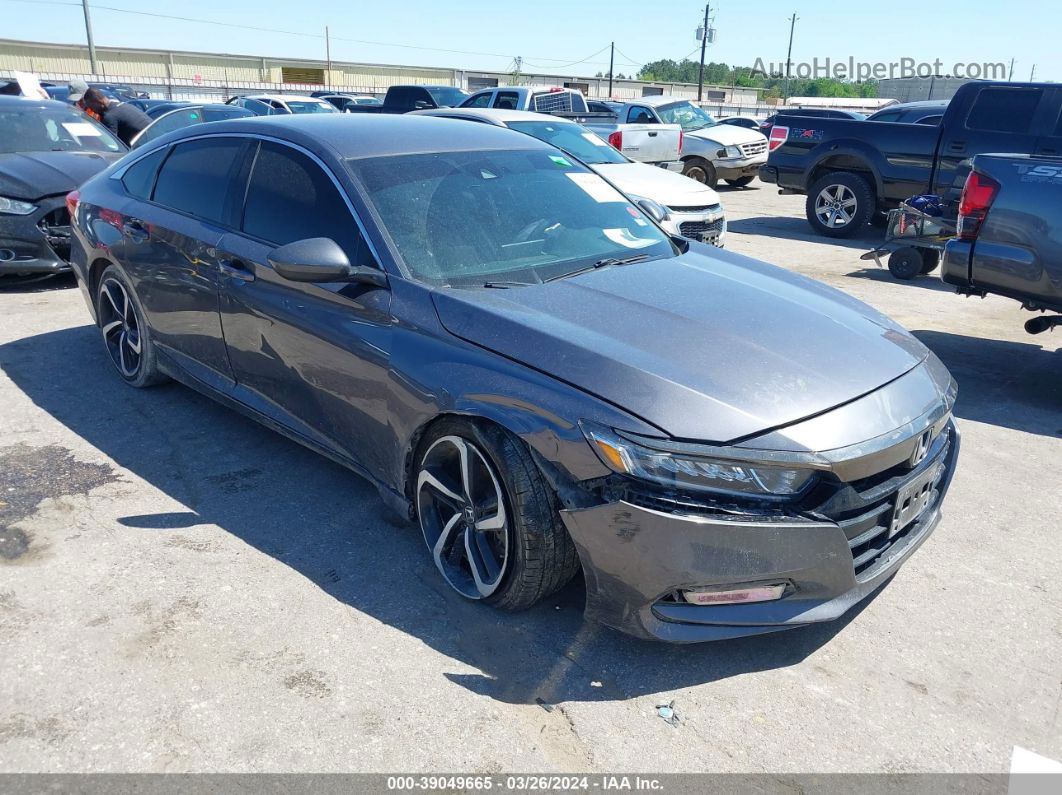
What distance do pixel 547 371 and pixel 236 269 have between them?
6.38ft

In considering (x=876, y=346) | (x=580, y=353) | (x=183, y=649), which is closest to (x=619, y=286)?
(x=580, y=353)

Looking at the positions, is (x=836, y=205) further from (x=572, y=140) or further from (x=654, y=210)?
(x=654, y=210)

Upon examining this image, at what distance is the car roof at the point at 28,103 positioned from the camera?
862 centimetres

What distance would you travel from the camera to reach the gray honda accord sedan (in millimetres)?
2668

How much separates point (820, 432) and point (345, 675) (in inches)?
69.1

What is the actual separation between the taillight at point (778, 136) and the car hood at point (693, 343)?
9162 mm

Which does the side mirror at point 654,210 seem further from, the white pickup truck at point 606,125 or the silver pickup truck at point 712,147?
the silver pickup truck at point 712,147

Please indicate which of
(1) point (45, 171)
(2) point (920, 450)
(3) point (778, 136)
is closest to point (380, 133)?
(2) point (920, 450)

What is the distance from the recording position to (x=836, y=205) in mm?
11852

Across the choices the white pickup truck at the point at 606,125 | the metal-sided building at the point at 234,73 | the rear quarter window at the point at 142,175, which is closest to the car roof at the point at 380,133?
the rear quarter window at the point at 142,175

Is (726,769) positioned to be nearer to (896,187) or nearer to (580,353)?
(580,353)

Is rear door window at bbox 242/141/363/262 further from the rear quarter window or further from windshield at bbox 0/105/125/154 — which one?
windshield at bbox 0/105/125/154

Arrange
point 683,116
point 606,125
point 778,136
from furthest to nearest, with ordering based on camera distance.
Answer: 1. point 683,116
2. point 606,125
3. point 778,136

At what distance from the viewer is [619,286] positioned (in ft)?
11.5
